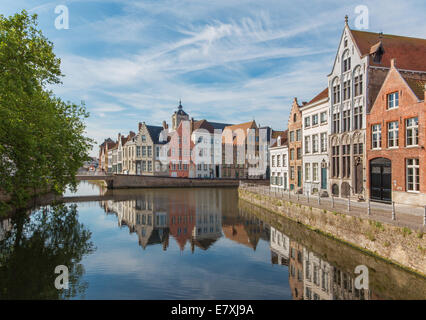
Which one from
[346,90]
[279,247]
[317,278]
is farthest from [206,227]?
[346,90]

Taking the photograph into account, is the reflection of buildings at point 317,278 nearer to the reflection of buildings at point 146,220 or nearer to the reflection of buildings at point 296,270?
the reflection of buildings at point 296,270

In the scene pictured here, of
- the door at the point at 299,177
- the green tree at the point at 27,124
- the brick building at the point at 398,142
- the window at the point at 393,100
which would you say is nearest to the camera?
the green tree at the point at 27,124

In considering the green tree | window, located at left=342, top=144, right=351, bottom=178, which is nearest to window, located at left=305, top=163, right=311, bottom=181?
window, located at left=342, top=144, right=351, bottom=178

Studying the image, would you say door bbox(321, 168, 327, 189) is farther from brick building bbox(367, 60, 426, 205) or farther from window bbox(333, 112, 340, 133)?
brick building bbox(367, 60, 426, 205)

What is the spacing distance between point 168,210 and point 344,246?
65.6 feet

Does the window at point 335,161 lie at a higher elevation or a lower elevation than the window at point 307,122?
lower

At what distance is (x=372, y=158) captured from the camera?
22625 mm

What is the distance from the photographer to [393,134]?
2053 centimetres

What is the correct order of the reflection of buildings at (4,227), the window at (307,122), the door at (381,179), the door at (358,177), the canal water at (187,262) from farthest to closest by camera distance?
1. the window at (307,122)
2. the door at (358,177)
3. the door at (381,179)
4. the reflection of buildings at (4,227)
5. the canal water at (187,262)

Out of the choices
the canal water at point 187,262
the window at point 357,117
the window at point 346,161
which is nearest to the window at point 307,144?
the window at point 346,161

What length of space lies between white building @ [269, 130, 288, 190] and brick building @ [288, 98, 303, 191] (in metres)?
1.49

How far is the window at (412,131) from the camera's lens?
18395mm
